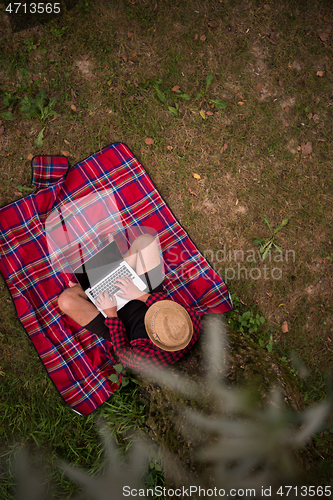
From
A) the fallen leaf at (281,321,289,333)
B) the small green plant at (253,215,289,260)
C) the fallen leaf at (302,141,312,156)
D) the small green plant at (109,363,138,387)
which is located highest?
the fallen leaf at (302,141,312,156)

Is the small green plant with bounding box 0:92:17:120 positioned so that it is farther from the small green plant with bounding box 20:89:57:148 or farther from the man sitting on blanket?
the man sitting on blanket

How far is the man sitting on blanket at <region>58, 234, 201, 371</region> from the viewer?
2.86 metres

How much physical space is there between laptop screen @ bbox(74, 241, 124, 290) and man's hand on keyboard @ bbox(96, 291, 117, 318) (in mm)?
229

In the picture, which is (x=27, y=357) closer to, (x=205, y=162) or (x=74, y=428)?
(x=74, y=428)

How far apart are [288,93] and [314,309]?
11.1 ft

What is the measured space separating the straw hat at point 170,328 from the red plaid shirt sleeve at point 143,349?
181mm

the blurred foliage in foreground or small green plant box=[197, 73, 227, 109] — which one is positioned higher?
small green plant box=[197, 73, 227, 109]

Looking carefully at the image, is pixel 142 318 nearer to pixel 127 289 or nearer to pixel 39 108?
pixel 127 289

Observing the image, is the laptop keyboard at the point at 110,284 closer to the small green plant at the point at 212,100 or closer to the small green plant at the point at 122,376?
the small green plant at the point at 122,376

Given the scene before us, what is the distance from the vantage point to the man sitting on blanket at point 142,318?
2.86 metres

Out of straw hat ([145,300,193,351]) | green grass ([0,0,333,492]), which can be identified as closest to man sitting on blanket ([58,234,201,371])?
straw hat ([145,300,193,351])

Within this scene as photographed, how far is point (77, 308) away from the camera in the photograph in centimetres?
348

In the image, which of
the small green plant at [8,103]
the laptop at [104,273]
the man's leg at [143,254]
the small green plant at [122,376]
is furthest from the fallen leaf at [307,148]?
the small green plant at [8,103]

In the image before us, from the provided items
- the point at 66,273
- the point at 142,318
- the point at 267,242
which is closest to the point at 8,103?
the point at 66,273
